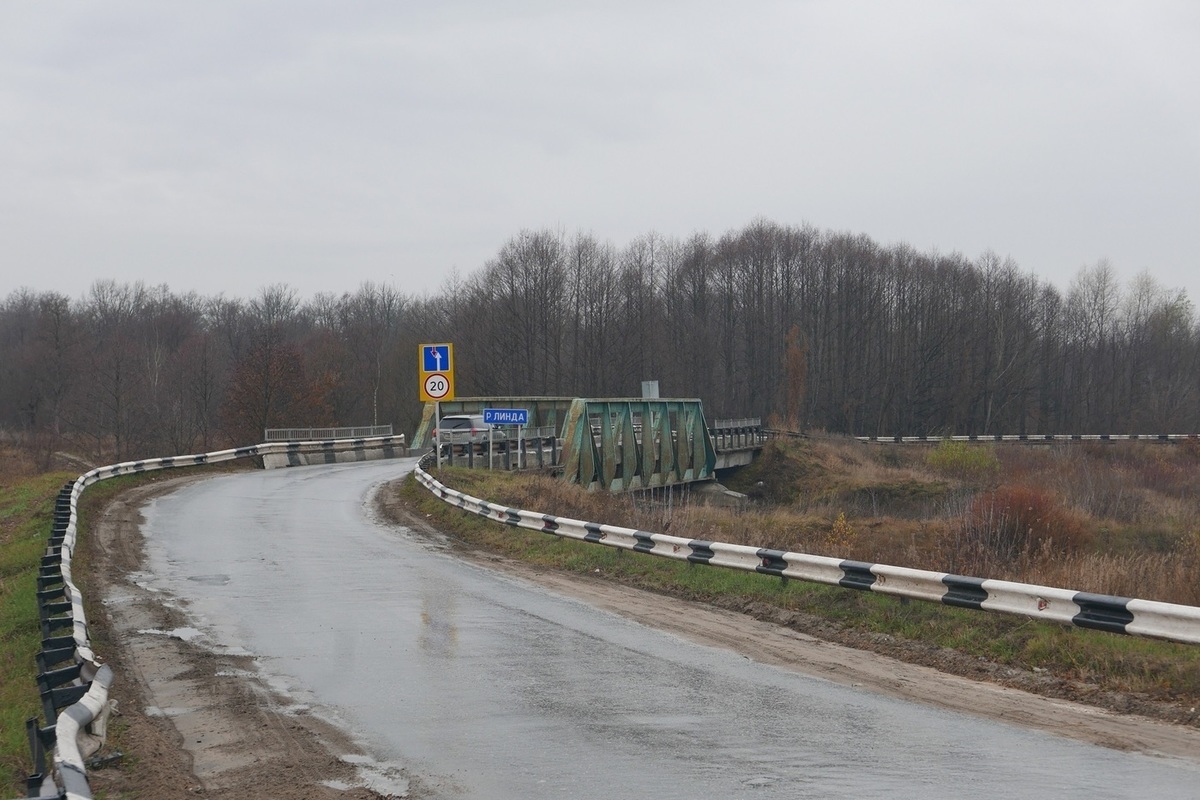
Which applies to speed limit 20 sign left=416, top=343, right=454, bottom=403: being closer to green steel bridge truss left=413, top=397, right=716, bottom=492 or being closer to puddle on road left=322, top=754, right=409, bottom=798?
green steel bridge truss left=413, top=397, right=716, bottom=492

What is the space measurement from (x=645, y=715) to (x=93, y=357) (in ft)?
246

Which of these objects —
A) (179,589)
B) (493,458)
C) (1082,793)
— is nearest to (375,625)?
(179,589)

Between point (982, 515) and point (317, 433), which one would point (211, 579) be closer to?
point (982, 515)

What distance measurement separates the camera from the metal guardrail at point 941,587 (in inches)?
360

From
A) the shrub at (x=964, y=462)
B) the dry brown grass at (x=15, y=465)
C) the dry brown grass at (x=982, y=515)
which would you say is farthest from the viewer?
the shrub at (x=964, y=462)

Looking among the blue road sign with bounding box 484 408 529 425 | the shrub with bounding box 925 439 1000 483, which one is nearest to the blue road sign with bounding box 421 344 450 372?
the blue road sign with bounding box 484 408 529 425

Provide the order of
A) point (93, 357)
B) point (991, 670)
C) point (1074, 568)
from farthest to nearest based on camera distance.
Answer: point (93, 357)
point (1074, 568)
point (991, 670)

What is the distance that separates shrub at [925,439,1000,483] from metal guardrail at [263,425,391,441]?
29744 millimetres

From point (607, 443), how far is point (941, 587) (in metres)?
22.6

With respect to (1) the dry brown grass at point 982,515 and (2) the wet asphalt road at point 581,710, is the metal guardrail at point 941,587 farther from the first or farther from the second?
(2) the wet asphalt road at point 581,710

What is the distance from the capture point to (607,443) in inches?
1321

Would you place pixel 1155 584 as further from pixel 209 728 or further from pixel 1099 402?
pixel 1099 402

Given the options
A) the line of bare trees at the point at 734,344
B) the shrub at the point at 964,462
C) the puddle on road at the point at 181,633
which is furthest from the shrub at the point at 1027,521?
the line of bare trees at the point at 734,344

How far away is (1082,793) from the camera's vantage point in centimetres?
608
